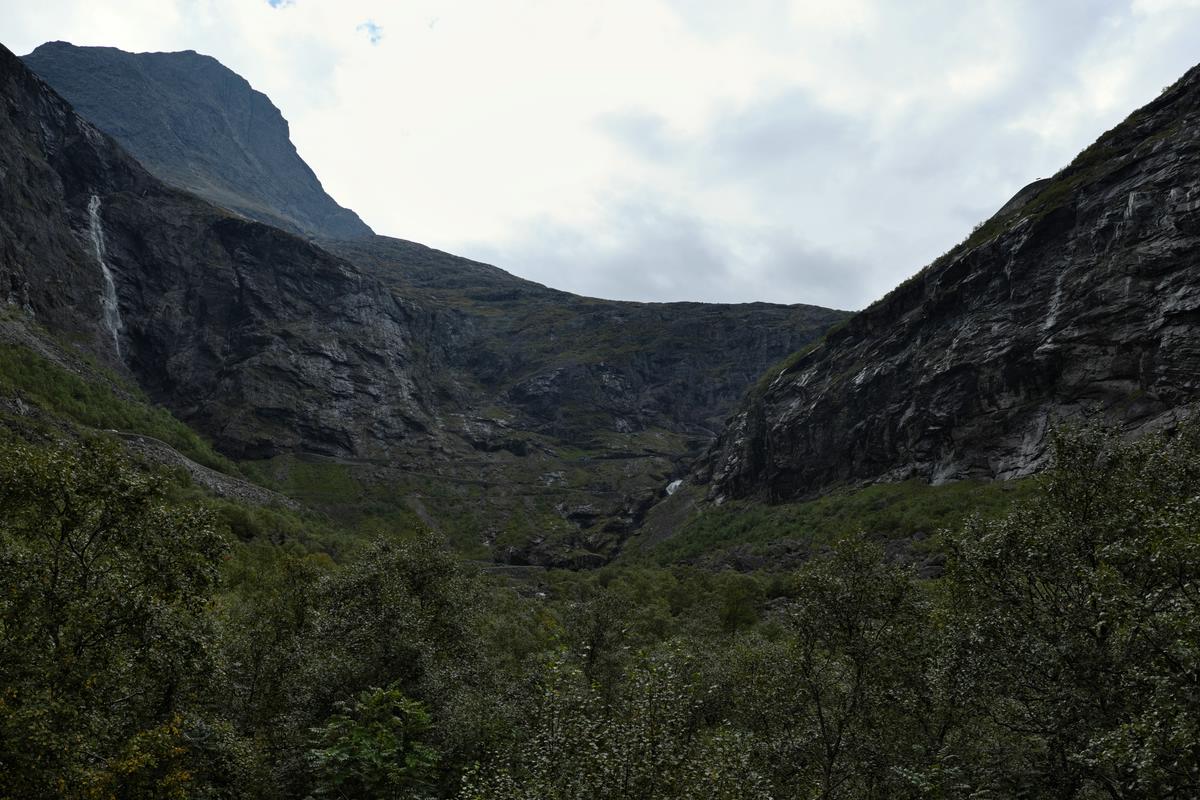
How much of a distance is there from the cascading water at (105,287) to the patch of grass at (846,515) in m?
154

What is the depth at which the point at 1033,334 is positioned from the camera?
9669cm

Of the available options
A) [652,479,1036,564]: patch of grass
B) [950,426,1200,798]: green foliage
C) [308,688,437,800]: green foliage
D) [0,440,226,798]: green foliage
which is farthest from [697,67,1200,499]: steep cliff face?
[0,440,226,798]: green foliage

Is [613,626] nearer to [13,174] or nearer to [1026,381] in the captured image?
[1026,381]

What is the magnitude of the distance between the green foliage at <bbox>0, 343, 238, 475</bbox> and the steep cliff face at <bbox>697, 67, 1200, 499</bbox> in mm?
134250

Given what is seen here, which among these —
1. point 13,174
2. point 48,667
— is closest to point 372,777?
point 48,667

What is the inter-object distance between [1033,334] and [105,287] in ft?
699

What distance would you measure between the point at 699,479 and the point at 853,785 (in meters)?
165

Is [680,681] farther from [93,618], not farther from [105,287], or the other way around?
[105,287]

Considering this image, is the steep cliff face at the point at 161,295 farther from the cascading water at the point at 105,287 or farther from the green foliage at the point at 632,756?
the green foliage at the point at 632,756

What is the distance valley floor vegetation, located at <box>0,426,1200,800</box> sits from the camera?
15016mm

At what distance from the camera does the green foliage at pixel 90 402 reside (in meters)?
100

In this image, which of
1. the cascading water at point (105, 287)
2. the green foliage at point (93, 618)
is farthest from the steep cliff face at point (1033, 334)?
the cascading water at point (105, 287)

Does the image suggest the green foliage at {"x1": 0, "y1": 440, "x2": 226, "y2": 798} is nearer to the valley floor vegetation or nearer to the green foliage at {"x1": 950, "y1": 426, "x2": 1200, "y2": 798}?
the valley floor vegetation

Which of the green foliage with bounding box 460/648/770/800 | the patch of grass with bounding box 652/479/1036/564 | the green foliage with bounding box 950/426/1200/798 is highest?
the patch of grass with bounding box 652/479/1036/564
